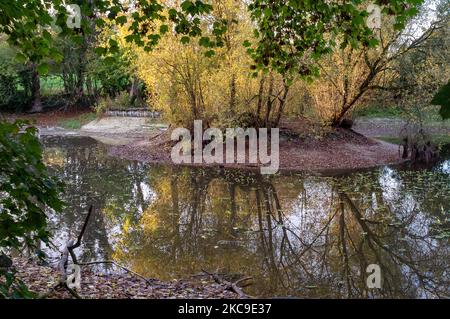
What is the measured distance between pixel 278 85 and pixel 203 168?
15.2ft

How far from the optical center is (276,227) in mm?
9414

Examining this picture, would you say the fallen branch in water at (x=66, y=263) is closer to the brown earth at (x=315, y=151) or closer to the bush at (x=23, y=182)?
the bush at (x=23, y=182)

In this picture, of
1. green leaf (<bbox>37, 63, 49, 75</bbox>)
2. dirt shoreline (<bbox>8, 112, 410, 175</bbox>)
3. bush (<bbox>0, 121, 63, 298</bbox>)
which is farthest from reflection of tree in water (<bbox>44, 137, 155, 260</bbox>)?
bush (<bbox>0, 121, 63, 298</bbox>)

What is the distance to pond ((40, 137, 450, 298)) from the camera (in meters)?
6.96

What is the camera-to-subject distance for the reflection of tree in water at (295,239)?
683 cm

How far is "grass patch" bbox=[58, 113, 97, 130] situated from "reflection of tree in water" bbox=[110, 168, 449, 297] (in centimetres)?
1671

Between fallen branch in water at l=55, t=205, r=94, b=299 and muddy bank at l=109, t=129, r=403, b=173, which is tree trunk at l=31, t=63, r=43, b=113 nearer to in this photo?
muddy bank at l=109, t=129, r=403, b=173

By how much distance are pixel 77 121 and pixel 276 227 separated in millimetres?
22750

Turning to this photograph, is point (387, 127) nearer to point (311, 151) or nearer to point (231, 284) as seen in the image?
point (311, 151)

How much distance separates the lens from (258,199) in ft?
38.5

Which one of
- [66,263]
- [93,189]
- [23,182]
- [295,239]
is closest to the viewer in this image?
[23,182]

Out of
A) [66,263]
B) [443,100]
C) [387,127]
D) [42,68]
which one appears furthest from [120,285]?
[387,127]

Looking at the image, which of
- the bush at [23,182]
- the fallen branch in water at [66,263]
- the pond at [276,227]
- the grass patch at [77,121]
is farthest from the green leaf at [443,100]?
the grass patch at [77,121]

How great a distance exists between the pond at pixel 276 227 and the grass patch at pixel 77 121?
1315cm
